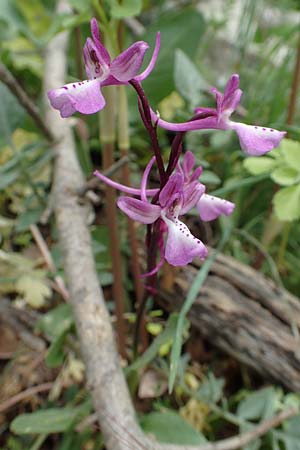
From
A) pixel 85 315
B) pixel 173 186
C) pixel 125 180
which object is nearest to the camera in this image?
pixel 173 186

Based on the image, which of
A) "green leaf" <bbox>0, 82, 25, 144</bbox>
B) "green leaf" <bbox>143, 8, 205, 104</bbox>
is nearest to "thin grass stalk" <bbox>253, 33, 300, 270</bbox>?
"green leaf" <bbox>143, 8, 205, 104</bbox>

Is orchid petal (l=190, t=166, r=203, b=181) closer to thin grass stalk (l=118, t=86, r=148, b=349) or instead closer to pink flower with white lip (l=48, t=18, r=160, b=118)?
pink flower with white lip (l=48, t=18, r=160, b=118)

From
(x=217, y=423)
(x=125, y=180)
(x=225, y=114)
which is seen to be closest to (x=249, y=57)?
(x=125, y=180)

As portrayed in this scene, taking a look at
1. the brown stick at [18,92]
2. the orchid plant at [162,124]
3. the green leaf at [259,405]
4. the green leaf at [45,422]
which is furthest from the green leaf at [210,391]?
the brown stick at [18,92]

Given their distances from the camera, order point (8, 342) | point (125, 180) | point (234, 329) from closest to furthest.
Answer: point (125, 180) → point (234, 329) → point (8, 342)

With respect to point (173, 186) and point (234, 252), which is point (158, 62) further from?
point (173, 186)

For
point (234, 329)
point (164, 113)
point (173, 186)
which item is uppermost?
point (173, 186)

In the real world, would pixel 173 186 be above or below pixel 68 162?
above

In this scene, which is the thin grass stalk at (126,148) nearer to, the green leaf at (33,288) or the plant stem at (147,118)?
the green leaf at (33,288)
